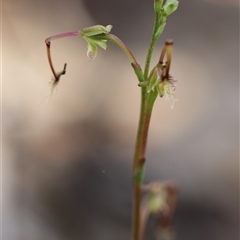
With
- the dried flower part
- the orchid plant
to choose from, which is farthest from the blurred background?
the dried flower part

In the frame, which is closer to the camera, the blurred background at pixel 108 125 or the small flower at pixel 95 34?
the small flower at pixel 95 34

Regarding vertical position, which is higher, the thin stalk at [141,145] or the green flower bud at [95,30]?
the green flower bud at [95,30]

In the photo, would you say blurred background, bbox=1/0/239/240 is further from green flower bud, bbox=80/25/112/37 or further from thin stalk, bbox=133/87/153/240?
green flower bud, bbox=80/25/112/37

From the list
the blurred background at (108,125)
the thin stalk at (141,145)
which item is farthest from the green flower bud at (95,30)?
the blurred background at (108,125)

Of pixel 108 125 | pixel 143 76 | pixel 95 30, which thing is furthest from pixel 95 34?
pixel 108 125

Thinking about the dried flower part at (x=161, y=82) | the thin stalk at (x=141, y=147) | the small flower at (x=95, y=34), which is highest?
the small flower at (x=95, y=34)

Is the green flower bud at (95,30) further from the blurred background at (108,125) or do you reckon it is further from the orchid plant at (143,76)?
the blurred background at (108,125)

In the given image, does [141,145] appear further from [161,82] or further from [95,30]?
[95,30]

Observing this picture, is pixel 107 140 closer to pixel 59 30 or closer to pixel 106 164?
pixel 106 164

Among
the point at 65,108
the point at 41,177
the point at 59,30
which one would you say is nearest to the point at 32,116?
the point at 65,108
